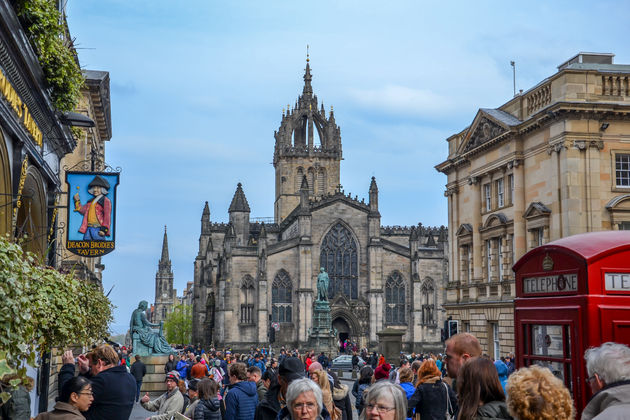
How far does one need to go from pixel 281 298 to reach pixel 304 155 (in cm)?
2379

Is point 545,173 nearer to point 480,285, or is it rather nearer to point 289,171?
point 480,285

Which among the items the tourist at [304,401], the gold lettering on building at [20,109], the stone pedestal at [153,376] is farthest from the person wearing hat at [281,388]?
the stone pedestal at [153,376]

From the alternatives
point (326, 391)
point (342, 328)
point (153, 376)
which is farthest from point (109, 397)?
point (342, 328)

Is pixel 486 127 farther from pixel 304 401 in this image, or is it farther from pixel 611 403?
pixel 304 401

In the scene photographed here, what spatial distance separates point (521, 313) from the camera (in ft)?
29.0

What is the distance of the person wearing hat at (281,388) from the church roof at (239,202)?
65192 millimetres

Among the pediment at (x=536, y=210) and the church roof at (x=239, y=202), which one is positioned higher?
the church roof at (x=239, y=202)

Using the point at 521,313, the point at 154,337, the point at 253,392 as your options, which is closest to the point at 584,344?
the point at 521,313

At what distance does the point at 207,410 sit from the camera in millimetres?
8406

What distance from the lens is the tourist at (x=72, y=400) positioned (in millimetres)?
6141

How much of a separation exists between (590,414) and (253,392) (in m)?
4.23

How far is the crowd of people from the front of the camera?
4793mm

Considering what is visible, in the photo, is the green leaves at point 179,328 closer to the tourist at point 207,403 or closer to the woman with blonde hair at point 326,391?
the tourist at point 207,403

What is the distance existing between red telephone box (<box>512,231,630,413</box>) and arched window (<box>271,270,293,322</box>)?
2200 inches
